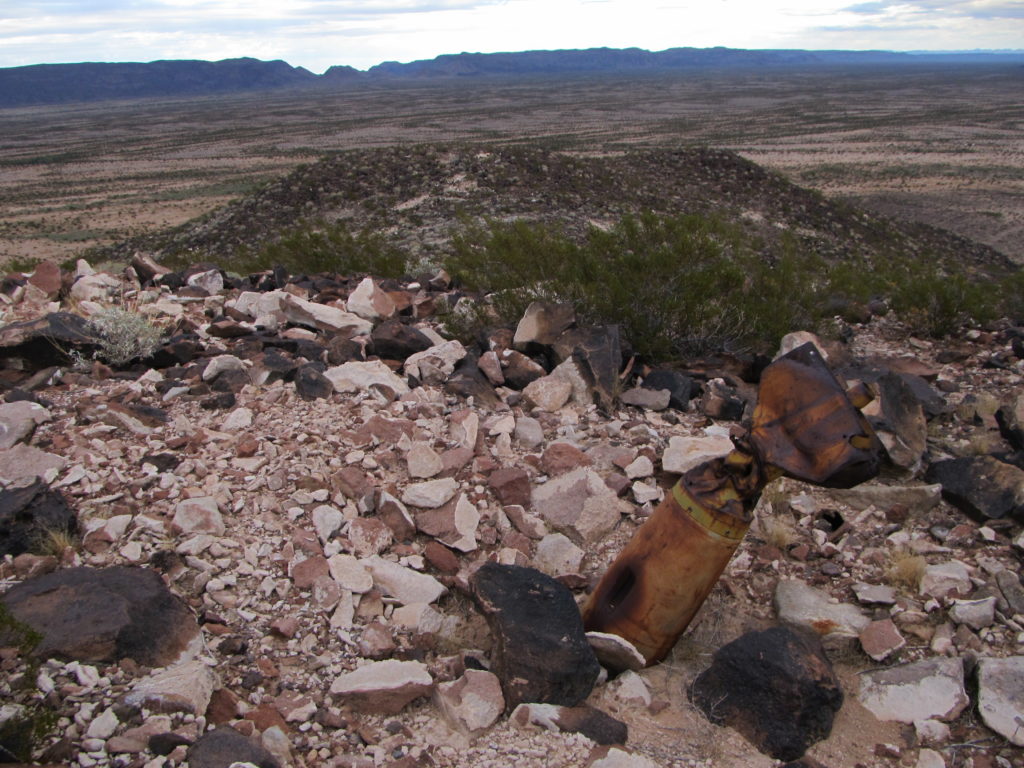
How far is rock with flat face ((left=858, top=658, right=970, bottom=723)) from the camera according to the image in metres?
2.63

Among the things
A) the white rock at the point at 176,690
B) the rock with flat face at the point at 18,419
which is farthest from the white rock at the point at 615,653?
the rock with flat face at the point at 18,419

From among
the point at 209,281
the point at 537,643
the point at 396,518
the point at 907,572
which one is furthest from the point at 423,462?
the point at 209,281

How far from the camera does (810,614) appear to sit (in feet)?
10.1

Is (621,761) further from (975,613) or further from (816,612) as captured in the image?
(975,613)

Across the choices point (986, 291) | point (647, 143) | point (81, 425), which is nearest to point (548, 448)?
point (81, 425)

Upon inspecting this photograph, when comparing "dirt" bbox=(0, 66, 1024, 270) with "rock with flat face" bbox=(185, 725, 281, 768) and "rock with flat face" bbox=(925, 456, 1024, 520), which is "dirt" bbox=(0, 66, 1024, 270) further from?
"rock with flat face" bbox=(185, 725, 281, 768)

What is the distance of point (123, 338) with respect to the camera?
508 cm

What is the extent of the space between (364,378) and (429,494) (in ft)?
4.17

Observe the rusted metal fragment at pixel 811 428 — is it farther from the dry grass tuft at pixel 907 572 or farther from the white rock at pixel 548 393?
the white rock at pixel 548 393

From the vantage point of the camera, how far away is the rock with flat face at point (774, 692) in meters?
2.53

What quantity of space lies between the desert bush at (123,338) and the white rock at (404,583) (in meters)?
2.70

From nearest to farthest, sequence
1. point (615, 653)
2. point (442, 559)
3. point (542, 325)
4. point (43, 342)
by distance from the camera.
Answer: point (615, 653)
point (442, 559)
point (43, 342)
point (542, 325)

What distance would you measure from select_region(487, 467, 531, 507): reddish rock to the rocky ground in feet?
0.05

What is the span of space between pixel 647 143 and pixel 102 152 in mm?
41335
